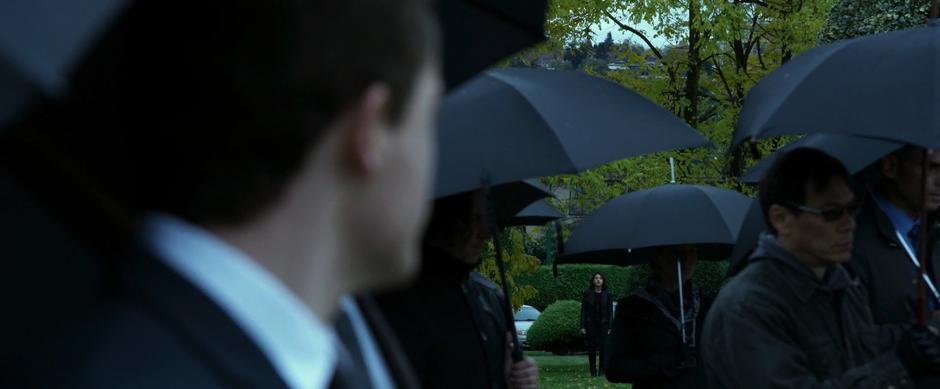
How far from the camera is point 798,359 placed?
4496 mm

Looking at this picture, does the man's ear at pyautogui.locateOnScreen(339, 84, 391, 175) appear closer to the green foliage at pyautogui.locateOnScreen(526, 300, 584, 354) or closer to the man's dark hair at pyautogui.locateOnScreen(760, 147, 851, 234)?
the man's dark hair at pyautogui.locateOnScreen(760, 147, 851, 234)

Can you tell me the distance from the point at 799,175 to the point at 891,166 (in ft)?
2.79

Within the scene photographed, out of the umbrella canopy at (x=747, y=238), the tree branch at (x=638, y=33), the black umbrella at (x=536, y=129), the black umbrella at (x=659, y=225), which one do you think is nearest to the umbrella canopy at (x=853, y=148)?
the umbrella canopy at (x=747, y=238)

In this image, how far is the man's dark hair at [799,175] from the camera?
15.3 feet

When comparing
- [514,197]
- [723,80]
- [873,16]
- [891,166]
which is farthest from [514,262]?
[891,166]

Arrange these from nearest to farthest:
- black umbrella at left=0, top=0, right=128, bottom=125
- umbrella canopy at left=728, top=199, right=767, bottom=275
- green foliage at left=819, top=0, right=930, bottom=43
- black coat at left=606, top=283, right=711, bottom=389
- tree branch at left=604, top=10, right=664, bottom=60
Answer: black umbrella at left=0, top=0, right=128, bottom=125
umbrella canopy at left=728, top=199, right=767, bottom=275
black coat at left=606, top=283, right=711, bottom=389
green foliage at left=819, top=0, right=930, bottom=43
tree branch at left=604, top=10, right=664, bottom=60

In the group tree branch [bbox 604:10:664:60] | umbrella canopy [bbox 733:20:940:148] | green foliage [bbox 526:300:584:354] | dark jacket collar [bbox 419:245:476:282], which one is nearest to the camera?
umbrella canopy [bbox 733:20:940:148]

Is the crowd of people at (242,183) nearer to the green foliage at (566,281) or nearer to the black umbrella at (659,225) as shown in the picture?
the black umbrella at (659,225)

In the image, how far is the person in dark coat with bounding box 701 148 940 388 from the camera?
4.48 meters

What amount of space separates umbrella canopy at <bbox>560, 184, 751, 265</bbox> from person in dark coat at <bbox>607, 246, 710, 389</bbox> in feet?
1.64

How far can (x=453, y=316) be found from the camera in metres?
5.25

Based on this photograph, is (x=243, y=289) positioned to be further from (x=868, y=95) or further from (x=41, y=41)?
(x=868, y=95)

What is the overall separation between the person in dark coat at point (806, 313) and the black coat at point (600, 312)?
2105 centimetres

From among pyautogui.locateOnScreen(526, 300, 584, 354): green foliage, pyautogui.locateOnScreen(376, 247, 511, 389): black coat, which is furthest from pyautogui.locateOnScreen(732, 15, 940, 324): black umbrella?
pyautogui.locateOnScreen(526, 300, 584, 354): green foliage
